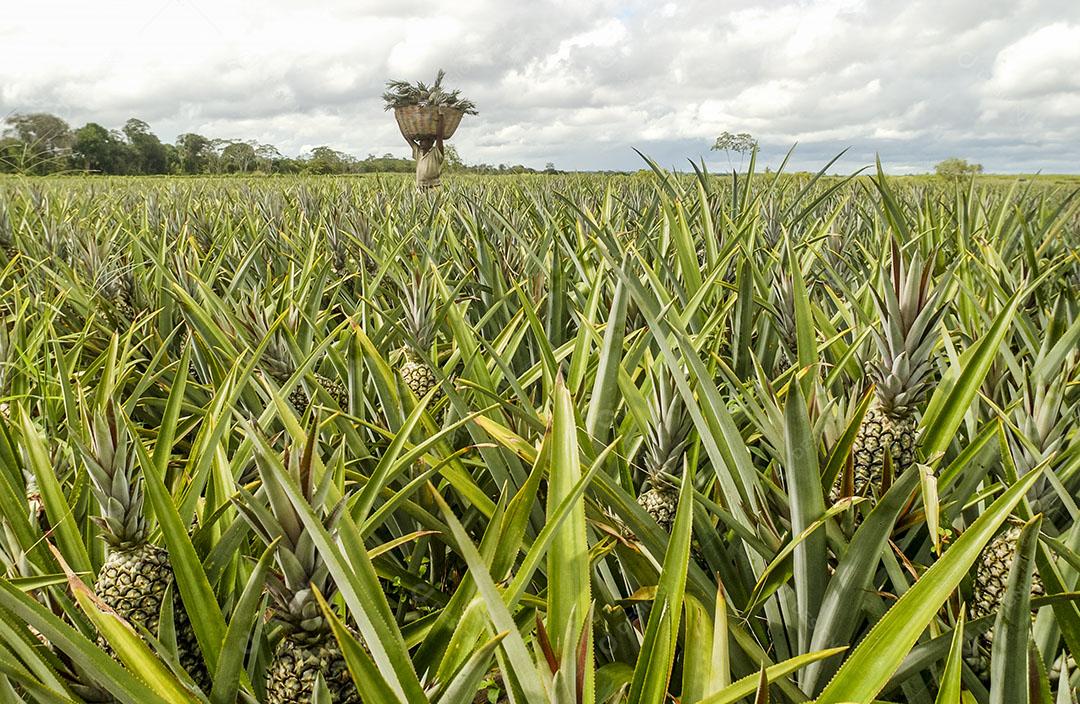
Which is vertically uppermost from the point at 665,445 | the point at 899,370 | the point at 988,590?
the point at 899,370

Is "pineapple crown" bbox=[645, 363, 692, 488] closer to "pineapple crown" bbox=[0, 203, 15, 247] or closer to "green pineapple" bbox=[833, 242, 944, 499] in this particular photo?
"green pineapple" bbox=[833, 242, 944, 499]

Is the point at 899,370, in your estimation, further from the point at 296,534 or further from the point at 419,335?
the point at 419,335


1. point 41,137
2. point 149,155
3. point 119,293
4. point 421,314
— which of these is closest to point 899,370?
point 421,314

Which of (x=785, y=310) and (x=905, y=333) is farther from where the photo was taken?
(x=785, y=310)

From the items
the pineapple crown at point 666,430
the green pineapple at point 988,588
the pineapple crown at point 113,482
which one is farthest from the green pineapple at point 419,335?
the green pineapple at point 988,588

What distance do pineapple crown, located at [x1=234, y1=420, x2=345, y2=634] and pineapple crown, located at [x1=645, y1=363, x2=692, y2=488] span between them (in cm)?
46

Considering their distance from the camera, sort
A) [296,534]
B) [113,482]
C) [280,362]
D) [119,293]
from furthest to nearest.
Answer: [119,293], [280,362], [113,482], [296,534]

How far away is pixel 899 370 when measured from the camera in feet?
2.96

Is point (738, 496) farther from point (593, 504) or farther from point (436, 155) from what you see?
point (436, 155)

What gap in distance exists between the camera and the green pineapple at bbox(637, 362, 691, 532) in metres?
0.88

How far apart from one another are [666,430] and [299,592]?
50cm

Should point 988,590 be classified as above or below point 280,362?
below

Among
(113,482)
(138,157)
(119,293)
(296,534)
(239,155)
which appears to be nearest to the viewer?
(296,534)

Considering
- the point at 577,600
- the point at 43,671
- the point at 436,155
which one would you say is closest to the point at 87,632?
the point at 43,671
